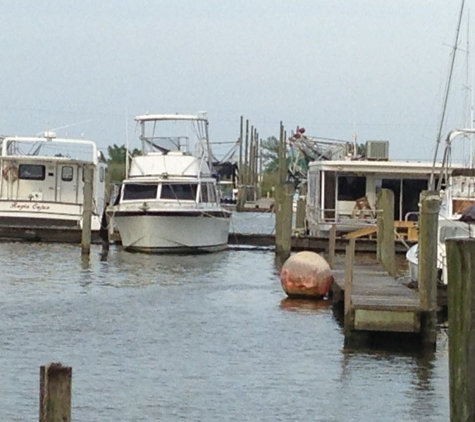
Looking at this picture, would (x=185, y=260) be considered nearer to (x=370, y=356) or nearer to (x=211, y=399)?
(x=370, y=356)

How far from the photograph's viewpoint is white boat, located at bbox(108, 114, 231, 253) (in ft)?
126

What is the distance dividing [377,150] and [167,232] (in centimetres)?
830

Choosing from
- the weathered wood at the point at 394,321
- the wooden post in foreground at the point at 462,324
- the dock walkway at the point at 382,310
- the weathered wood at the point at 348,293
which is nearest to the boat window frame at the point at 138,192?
the dock walkway at the point at 382,310

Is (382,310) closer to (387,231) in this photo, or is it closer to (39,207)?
(387,231)

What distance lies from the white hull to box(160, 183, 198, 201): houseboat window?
3.04ft

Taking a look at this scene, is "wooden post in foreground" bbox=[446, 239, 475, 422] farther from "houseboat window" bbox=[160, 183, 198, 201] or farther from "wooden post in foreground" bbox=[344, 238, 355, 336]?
"houseboat window" bbox=[160, 183, 198, 201]

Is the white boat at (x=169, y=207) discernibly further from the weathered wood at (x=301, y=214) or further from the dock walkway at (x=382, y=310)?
the dock walkway at (x=382, y=310)

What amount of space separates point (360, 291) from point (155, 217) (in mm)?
16107

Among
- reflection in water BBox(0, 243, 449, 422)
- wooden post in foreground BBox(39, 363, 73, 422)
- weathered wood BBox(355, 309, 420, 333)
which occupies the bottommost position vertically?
reflection in water BBox(0, 243, 449, 422)

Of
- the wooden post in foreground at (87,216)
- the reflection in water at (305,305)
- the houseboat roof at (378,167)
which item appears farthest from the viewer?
the houseboat roof at (378,167)

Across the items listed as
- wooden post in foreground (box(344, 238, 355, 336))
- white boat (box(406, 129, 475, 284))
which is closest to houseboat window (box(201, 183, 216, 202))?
white boat (box(406, 129, 475, 284))

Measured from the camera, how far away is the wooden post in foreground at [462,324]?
11.3 m

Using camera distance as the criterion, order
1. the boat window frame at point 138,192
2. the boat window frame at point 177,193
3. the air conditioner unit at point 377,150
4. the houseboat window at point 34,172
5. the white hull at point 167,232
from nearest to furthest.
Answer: the white hull at point 167,232, the boat window frame at point 177,193, the boat window frame at point 138,192, the air conditioner unit at point 377,150, the houseboat window at point 34,172

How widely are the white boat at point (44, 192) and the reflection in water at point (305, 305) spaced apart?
15346 mm
